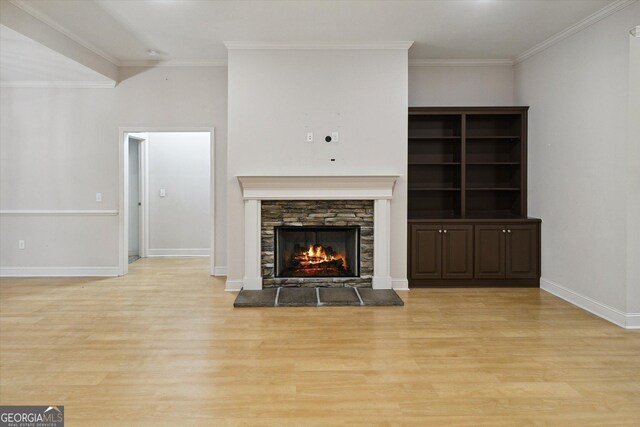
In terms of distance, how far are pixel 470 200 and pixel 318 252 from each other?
82.9 inches

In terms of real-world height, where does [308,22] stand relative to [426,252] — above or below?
above

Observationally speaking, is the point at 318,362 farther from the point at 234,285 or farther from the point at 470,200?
the point at 470,200

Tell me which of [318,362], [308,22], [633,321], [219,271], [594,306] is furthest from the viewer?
[219,271]

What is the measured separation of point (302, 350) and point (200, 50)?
375cm

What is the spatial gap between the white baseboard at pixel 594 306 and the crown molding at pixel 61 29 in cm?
569

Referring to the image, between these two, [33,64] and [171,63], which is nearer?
[33,64]

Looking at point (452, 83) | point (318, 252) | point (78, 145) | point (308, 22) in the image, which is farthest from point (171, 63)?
point (452, 83)

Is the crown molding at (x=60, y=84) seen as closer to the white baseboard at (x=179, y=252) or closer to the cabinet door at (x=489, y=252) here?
the white baseboard at (x=179, y=252)

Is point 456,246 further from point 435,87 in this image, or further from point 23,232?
point 23,232


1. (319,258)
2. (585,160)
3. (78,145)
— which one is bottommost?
(319,258)

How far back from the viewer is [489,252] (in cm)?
518

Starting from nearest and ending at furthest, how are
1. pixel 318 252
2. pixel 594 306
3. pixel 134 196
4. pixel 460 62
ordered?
pixel 594 306
pixel 318 252
pixel 460 62
pixel 134 196

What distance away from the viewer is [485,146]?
18.7 feet

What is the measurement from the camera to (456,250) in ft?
16.9
